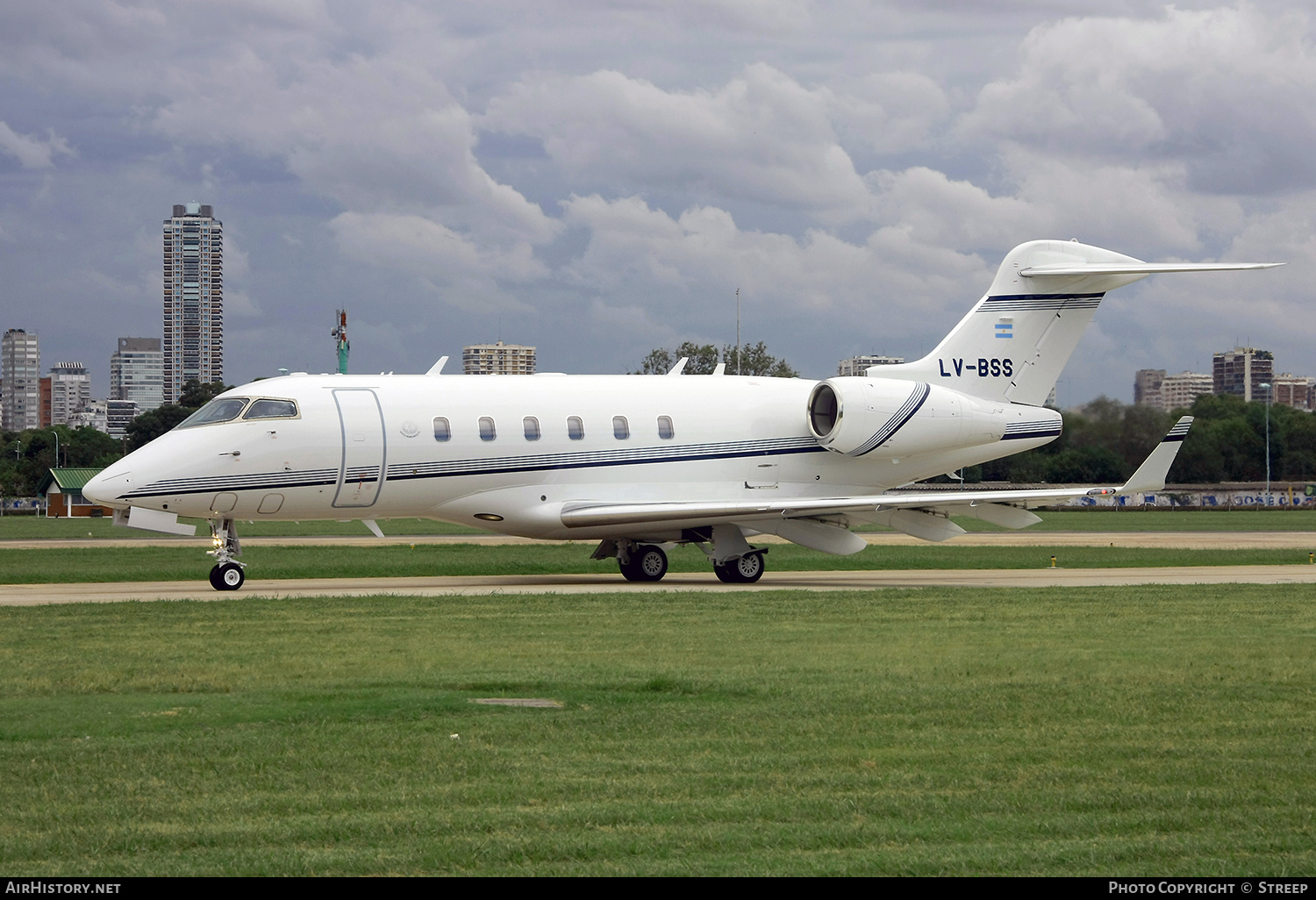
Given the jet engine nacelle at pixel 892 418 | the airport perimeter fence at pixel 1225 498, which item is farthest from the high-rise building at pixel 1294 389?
the jet engine nacelle at pixel 892 418

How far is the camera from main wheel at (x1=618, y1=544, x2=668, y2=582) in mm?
28469

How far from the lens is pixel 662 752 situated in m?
9.73

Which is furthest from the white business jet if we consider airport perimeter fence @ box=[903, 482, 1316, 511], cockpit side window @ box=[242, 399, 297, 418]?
airport perimeter fence @ box=[903, 482, 1316, 511]

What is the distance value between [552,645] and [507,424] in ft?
36.5

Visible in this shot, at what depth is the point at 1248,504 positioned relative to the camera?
9475 centimetres

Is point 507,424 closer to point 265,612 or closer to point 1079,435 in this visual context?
point 265,612

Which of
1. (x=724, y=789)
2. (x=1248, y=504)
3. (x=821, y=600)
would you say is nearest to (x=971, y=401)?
(x=821, y=600)

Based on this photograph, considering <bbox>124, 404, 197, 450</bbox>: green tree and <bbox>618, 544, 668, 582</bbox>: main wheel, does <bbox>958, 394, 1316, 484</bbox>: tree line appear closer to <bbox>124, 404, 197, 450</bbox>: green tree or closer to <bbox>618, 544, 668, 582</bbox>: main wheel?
<bbox>618, 544, 668, 582</bbox>: main wheel

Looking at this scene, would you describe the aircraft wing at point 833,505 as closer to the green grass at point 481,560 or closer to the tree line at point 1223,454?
the green grass at point 481,560

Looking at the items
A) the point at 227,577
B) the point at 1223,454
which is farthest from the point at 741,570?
the point at 1223,454

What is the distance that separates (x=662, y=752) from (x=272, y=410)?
16789mm

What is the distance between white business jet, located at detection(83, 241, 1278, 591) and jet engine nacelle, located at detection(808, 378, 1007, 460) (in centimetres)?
4

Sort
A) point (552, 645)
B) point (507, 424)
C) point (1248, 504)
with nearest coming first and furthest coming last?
point (552, 645) < point (507, 424) < point (1248, 504)

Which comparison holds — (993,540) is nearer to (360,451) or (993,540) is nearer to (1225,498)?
(360,451)
